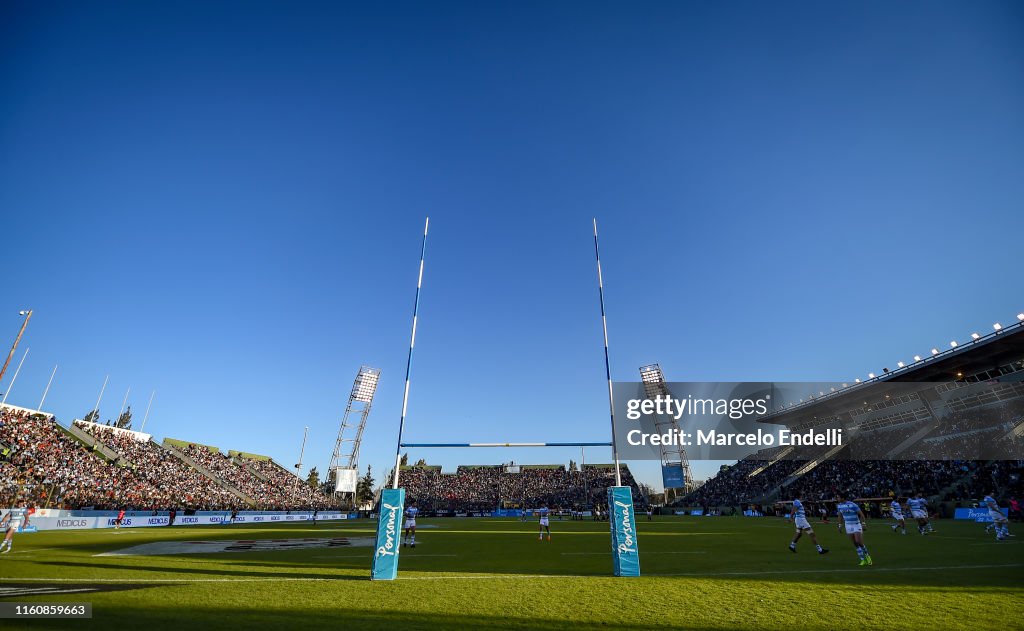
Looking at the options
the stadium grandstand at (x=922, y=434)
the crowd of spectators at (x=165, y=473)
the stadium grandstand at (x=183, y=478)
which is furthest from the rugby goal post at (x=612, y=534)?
the crowd of spectators at (x=165, y=473)

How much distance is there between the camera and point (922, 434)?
45906 mm

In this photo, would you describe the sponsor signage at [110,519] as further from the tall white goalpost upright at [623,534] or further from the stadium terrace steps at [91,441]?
the tall white goalpost upright at [623,534]

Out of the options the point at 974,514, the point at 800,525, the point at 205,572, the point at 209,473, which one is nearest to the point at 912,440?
the point at 974,514

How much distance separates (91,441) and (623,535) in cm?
5831

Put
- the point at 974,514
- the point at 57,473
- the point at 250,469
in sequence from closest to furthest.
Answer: the point at 974,514, the point at 57,473, the point at 250,469

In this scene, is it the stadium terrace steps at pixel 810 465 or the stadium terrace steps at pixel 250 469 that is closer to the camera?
the stadium terrace steps at pixel 810 465

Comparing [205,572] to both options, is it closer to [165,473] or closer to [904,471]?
[165,473]

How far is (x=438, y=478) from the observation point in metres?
81.3

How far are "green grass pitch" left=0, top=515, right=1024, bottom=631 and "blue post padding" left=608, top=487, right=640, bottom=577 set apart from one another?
0.39 meters

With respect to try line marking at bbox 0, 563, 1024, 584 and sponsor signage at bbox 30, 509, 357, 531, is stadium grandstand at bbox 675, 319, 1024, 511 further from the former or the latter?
sponsor signage at bbox 30, 509, 357, 531

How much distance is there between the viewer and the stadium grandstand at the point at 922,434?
37.0 m

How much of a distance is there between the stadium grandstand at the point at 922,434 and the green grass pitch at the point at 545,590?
77.3 feet

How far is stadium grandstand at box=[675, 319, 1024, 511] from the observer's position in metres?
37.0

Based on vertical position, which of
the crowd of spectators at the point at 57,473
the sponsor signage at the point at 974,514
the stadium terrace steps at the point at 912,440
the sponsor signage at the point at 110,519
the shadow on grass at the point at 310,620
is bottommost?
the shadow on grass at the point at 310,620
